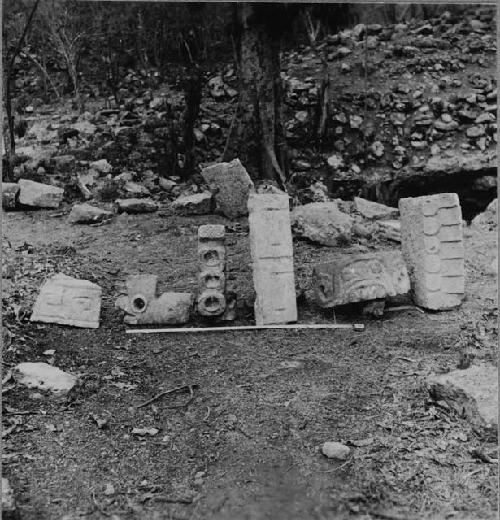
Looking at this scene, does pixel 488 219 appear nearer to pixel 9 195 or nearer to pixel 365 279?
pixel 365 279

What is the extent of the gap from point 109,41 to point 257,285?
5699 millimetres

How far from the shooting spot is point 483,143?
10.2 m

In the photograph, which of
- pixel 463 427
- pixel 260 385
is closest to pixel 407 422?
pixel 463 427

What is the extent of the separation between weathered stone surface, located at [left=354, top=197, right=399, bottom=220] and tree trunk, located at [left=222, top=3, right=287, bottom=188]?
3.20 ft

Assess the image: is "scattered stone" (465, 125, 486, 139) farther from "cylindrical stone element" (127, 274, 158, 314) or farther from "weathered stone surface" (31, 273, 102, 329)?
"weathered stone surface" (31, 273, 102, 329)

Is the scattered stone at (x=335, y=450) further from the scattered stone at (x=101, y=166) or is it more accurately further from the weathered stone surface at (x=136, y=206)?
the scattered stone at (x=101, y=166)

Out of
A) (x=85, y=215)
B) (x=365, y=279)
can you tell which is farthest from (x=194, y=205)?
(x=365, y=279)

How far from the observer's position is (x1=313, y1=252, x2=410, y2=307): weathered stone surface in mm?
5211

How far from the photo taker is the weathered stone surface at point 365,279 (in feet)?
17.1

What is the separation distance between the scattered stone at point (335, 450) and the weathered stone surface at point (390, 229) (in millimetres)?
3745

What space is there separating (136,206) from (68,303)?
2.74 m

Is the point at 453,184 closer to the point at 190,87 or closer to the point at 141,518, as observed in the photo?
the point at 190,87

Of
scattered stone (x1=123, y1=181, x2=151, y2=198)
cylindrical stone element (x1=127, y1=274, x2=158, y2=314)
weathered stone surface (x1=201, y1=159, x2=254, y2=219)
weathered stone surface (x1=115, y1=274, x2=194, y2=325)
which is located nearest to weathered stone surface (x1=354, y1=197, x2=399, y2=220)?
weathered stone surface (x1=201, y1=159, x2=254, y2=219)

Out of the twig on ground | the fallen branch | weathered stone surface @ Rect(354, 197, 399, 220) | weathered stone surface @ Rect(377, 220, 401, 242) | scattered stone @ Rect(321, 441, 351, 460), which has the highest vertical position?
weathered stone surface @ Rect(354, 197, 399, 220)
